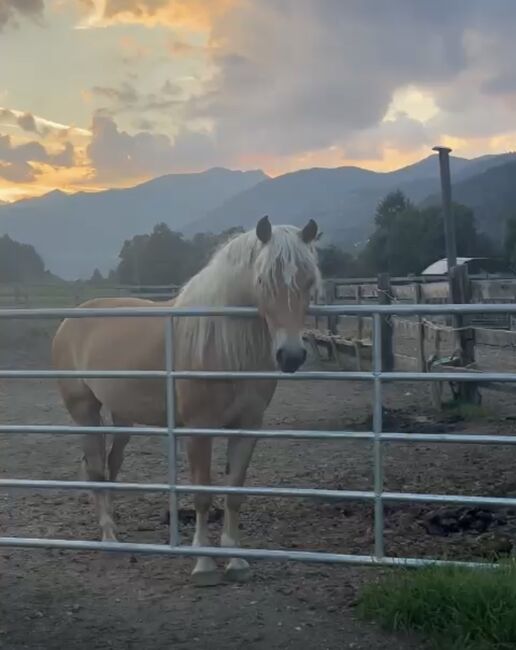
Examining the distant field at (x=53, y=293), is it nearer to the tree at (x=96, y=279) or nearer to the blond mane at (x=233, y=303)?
the tree at (x=96, y=279)

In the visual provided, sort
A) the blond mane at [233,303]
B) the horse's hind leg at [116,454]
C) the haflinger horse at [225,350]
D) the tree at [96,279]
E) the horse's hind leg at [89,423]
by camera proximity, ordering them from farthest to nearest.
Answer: the tree at [96,279] < the horse's hind leg at [116,454] < the horse's hind leg at [89,423] < the blond mane at [233,303] < the haflinger horse at [225,350]

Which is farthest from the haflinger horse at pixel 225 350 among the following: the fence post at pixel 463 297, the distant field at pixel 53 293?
the distant field at pixel 53 293

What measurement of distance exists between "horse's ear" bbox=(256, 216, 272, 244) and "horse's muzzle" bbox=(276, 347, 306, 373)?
59 centimetres

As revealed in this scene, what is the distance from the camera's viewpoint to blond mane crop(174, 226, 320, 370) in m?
3.88

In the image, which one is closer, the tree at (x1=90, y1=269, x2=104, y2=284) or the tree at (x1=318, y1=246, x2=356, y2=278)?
the tree at (x1=90, y1=269, x2=104, y2=284)

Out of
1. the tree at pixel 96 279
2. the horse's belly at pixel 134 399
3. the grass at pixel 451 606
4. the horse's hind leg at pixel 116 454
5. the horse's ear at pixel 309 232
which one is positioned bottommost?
the grass at pixel 451 606

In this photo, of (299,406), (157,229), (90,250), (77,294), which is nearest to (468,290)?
(299,406)

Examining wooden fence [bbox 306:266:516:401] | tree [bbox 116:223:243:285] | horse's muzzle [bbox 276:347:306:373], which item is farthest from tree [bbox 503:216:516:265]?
horse's muzzle [bbox 276:347:306:373]

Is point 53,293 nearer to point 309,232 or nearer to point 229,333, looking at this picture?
point 229,333

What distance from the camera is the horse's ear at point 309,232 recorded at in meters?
3.97

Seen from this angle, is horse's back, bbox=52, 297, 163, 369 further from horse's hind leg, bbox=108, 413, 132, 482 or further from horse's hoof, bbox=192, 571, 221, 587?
horse's hoof, bbox=192, 571, 221, 587

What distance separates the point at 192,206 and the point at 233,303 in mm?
174491

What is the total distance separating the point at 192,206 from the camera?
578 feet

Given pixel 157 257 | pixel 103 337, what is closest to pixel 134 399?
pixel 103 337
